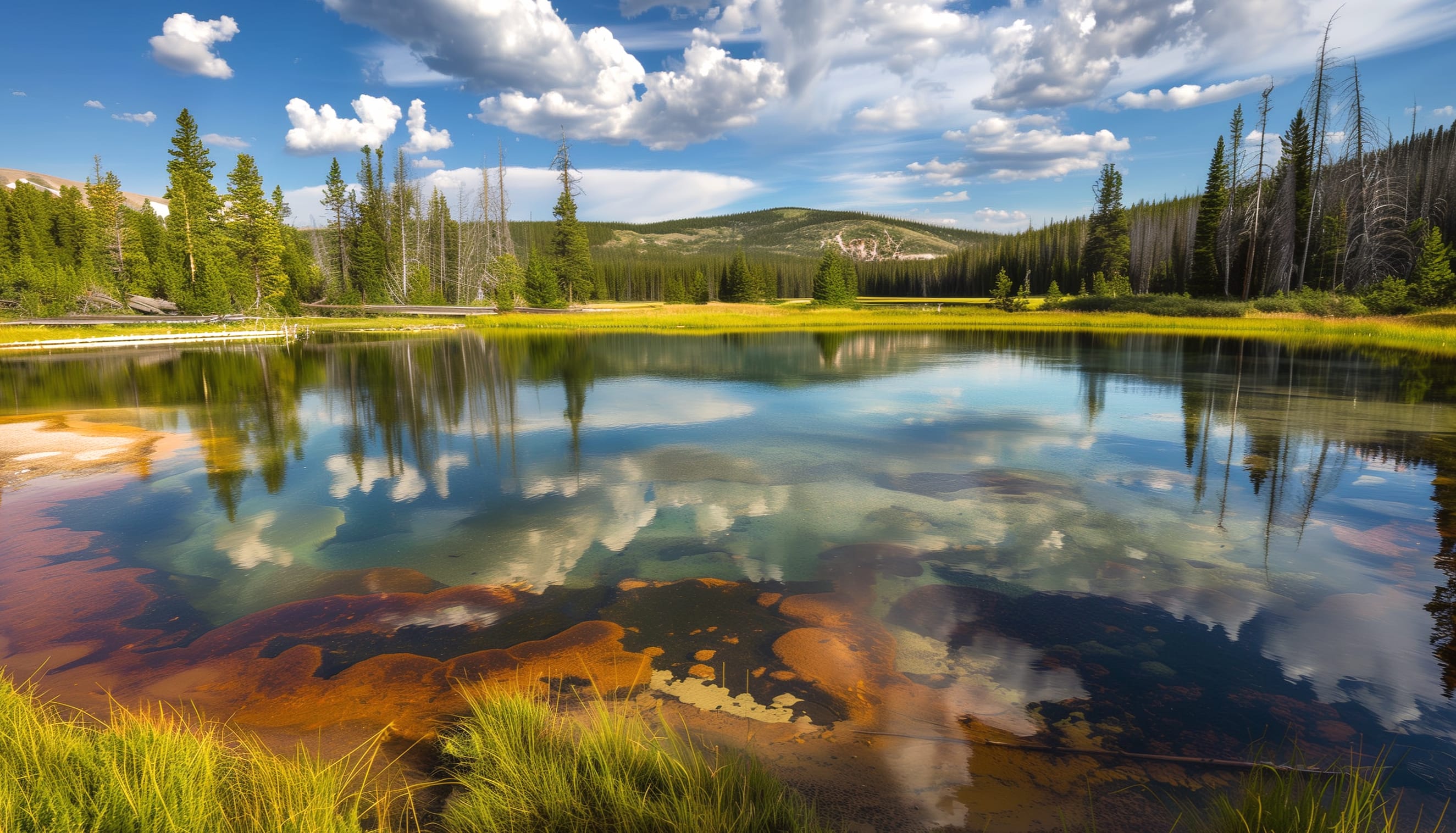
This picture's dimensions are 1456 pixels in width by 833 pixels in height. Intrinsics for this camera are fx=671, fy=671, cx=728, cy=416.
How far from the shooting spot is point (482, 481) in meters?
9.25

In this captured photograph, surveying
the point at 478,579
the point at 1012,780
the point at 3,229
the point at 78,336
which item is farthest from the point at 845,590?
the point at 3,229

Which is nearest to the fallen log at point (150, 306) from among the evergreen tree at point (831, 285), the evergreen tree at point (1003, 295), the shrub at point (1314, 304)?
the evergreen tree at point (831, 285)

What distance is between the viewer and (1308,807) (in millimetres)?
2703

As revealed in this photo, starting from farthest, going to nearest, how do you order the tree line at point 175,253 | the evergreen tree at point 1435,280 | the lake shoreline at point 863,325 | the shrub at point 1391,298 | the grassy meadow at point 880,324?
the tree line at point 175,253, the shrub at point 1391,298, the evergreen tree at point 1435,280, the grassy meadow at point 880,324, the lake shoreline at point 863,325

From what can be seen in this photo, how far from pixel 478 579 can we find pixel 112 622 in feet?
8.93

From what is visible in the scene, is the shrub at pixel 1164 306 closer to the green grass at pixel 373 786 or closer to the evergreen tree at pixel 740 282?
the evergreen tree at pixel 740 282

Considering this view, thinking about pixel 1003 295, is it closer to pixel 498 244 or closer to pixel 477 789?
pixel 498 244

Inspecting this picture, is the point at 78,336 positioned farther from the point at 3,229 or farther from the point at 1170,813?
the point at 1170,813

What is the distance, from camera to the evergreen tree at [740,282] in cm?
9938

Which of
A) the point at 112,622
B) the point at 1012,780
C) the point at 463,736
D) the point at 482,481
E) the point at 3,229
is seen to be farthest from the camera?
the point at 3,229

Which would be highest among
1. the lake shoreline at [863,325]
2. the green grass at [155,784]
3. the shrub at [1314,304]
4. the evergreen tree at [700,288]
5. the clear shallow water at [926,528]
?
the evergreen tree at [700,288]

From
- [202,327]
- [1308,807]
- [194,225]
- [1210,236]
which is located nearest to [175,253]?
[194,225]

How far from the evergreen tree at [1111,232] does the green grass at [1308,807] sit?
3203 inches

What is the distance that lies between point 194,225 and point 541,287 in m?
24.5
